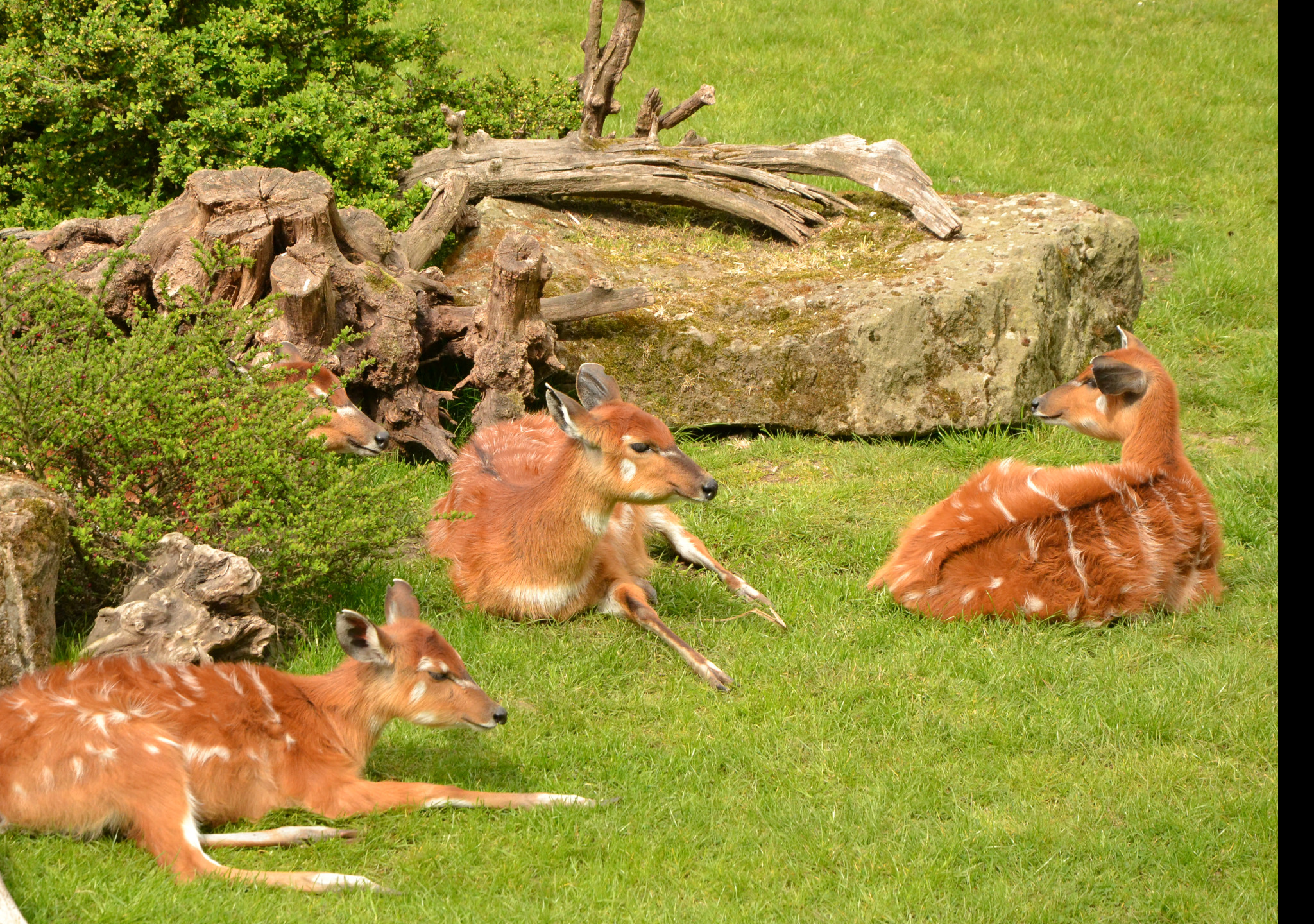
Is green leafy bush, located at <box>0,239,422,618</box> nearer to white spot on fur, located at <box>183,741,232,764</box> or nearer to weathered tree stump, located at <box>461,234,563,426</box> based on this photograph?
white spot on fur, located at <box>183,741,232,764</box>

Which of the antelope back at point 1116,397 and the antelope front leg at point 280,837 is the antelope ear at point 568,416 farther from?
the antelope back at point 1116,397

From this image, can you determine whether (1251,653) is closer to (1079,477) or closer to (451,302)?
(1079,477)

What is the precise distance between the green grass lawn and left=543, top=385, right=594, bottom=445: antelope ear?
1024 mm

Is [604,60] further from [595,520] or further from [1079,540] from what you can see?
[1079,540]

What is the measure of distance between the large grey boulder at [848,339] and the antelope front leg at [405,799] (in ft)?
14.3

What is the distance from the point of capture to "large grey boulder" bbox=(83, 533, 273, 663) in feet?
18.2

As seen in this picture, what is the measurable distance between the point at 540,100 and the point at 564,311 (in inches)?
132

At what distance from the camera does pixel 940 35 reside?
17594mm

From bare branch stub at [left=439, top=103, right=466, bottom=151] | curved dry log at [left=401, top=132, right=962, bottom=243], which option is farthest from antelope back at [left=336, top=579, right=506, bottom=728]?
bare branch stub at [left=439, top=103, right=466, bottom=151]

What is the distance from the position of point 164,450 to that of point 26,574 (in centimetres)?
101

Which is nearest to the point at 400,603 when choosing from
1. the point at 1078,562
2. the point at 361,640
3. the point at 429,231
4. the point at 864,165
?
the point at 361,640

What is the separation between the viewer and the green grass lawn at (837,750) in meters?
4.60

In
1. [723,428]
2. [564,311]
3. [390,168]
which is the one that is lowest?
[723,428]
